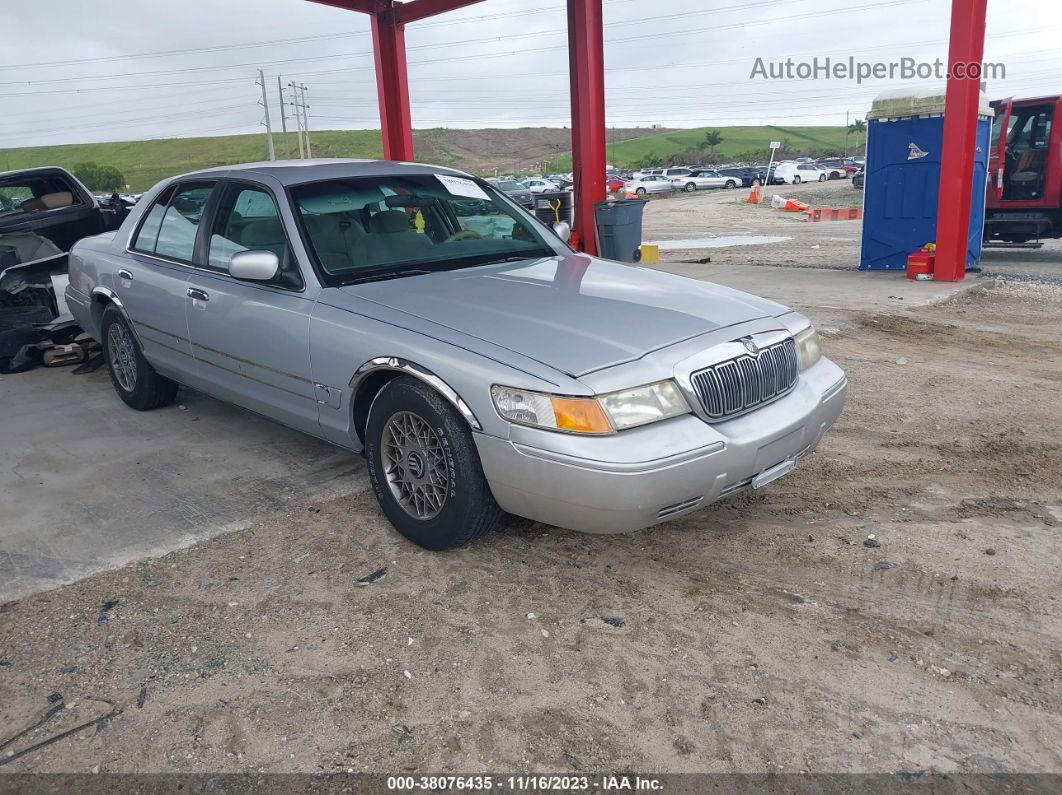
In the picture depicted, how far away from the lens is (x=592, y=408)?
2.95m

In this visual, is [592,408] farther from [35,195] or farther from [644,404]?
[35,195]

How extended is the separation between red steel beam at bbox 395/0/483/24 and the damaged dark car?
648cm

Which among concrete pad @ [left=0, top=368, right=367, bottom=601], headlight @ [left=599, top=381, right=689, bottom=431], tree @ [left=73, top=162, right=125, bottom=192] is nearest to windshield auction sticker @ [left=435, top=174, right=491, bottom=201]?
concrete pad @ [left=0, top=368, right=367, bottom=601]

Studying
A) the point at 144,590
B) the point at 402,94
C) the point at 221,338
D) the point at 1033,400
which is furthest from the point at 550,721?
the point at 402,94

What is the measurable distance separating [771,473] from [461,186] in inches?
99.5

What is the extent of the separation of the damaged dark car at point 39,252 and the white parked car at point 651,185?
39997mm

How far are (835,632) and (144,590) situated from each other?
261cm

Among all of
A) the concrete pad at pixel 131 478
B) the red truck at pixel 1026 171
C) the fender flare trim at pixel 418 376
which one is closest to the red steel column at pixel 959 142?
the red truck at pixel 1026 171

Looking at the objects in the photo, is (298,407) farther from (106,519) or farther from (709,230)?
(709,230)

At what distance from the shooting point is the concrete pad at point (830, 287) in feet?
29.0

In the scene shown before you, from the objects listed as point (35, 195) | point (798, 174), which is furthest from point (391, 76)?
point (798, 174)

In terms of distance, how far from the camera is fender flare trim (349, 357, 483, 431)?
317cm

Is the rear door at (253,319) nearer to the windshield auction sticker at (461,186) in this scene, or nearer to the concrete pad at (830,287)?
the windshield auction sticker at (461,186)

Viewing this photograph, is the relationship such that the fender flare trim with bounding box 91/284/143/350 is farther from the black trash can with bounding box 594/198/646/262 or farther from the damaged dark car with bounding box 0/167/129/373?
the black trash can with bounding box 594/198/646/262
